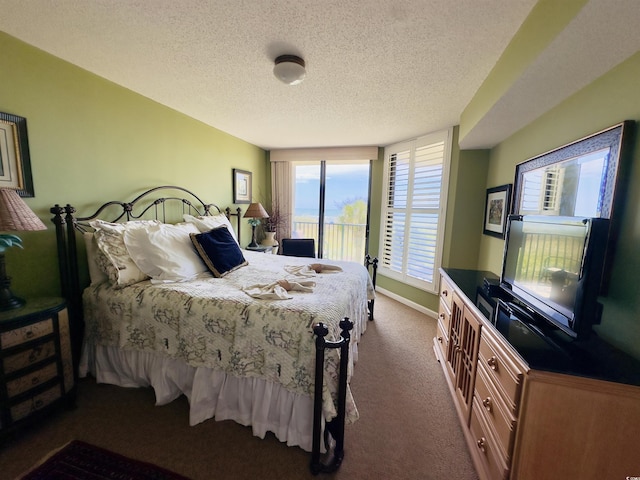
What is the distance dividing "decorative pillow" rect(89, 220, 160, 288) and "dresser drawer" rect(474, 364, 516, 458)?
7.87 feet

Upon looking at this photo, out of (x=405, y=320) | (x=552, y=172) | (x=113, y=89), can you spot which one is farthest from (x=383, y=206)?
(x=113, y=89)

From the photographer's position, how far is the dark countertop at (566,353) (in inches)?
38.4

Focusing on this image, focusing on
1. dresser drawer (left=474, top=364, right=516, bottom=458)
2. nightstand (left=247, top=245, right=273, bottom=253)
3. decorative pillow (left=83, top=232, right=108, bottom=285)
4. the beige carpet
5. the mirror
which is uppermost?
the mirror

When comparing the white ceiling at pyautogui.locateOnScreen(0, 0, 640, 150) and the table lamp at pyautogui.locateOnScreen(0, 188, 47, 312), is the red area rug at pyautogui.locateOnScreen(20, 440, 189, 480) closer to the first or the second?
the table lamp at pyautogui.locateOnScreen(0, 188, 47, 312)

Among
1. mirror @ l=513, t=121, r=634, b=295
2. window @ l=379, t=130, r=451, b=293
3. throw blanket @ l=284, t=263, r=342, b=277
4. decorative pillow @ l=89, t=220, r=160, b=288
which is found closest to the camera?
mirror @ l=513, t=121, r=634, b=295

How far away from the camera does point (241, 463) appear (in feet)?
4.72

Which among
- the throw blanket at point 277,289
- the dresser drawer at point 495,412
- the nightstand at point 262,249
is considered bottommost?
the dresser drawer at point 495,412

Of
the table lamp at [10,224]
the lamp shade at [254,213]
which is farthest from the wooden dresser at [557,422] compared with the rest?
the lamp shade at [254,213]

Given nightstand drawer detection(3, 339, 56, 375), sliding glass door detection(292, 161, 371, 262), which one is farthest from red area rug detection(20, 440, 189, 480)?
sliding glass door detection(292, 161, 371, 262)

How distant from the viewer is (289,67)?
5.76 ft

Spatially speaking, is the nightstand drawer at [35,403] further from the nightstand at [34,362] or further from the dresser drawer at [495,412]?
the dresser drawer at [495,412]

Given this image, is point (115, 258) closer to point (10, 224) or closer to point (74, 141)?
point (10, 224)

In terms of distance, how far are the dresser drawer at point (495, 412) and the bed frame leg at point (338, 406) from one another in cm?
72

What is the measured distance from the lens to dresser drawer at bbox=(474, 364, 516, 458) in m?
1.10
